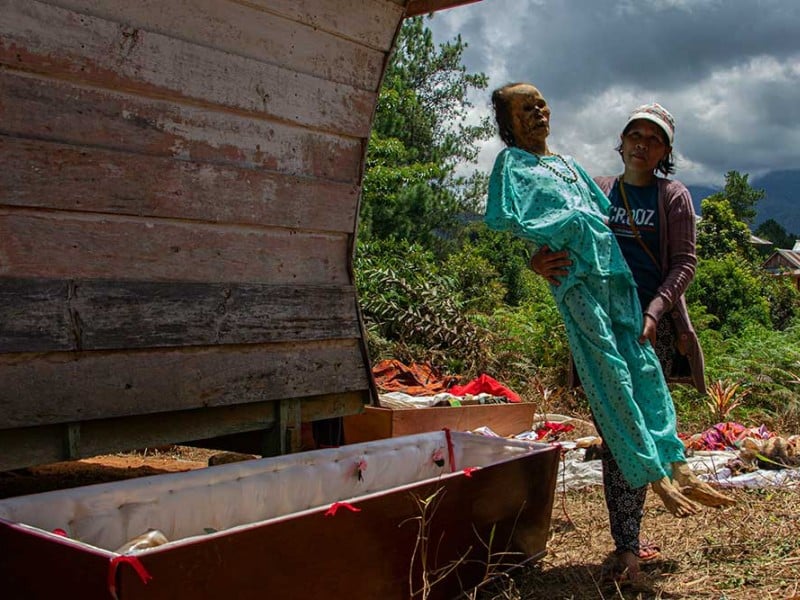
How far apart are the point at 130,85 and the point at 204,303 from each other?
86cm

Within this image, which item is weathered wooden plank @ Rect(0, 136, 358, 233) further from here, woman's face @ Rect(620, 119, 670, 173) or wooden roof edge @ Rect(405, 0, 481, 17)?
→ woman's face @ Rect(620, 119, 670, 173)

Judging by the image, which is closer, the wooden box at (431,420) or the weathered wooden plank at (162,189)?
the weathered wooden plank at (162,189)

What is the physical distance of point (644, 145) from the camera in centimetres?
358

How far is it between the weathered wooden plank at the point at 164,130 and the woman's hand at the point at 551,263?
999mm

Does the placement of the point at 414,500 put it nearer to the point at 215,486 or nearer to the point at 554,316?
the point at 215,486

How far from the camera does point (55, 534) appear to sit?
6.96 feet

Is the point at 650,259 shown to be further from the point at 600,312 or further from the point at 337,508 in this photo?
Result: the point at 337,508

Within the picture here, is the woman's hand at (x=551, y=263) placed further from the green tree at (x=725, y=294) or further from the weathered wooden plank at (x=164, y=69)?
the green tree at (x=725, y=294)

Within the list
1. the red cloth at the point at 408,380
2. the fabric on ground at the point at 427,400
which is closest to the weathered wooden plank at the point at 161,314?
the fabric on ground at the point at 427,400

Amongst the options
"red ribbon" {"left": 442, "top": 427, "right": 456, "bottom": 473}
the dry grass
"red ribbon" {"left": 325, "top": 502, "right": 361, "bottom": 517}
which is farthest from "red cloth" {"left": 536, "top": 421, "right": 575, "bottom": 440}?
"red ribbon" {"left": 325, "top": 502, "right": 361, "bottom": 517}

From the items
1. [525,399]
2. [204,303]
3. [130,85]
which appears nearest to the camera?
[130,85]

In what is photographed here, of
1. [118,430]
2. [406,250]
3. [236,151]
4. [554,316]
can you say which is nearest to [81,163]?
[236,151]

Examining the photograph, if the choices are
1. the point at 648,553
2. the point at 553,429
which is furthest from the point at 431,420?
the point at 648,553

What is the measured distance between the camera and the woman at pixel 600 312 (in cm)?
331
